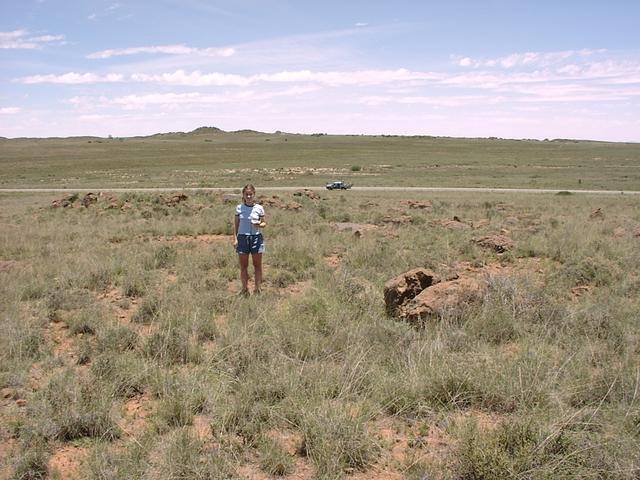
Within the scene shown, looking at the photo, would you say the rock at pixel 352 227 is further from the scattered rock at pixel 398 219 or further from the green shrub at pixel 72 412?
the green shrub at pixel 72 412

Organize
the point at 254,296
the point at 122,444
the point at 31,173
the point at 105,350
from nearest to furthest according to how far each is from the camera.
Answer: the point at 122,444 < the point at 105,350 < the point at 254,296 < the point at 31,173

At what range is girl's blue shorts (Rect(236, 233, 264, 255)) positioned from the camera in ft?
27.4

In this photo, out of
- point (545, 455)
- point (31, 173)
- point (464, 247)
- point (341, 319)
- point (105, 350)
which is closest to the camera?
point (545, 455)

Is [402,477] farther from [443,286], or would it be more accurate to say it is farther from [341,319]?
[443,286]

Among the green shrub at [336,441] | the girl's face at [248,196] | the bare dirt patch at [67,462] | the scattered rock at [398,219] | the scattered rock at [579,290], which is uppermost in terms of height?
the girl's face at [248,196]

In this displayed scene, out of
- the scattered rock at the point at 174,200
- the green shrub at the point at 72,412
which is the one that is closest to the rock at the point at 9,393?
the green shrub at the point at 72,412

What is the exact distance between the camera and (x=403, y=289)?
678 cm

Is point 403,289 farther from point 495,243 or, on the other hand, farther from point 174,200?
point 174,200

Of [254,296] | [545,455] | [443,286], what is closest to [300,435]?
[545,455]

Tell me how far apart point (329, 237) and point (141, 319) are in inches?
253

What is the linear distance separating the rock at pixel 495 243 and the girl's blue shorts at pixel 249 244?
543 cm

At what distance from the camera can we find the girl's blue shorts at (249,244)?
8352mm

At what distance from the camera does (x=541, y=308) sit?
21.3ft

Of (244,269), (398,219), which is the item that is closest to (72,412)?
(244,269)
